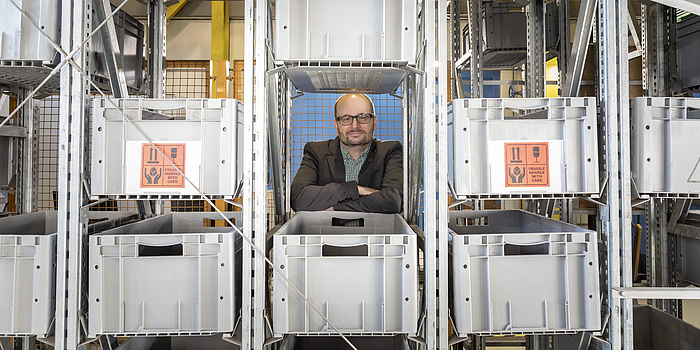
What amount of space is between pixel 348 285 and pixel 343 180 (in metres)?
1.75

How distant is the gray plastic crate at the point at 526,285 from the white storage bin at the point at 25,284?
1.83 meters

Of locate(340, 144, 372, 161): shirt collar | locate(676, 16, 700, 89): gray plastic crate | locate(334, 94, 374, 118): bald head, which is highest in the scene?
locate(676, 16, 700, 89): gray plastic crate

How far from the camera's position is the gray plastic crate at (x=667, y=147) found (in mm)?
1974

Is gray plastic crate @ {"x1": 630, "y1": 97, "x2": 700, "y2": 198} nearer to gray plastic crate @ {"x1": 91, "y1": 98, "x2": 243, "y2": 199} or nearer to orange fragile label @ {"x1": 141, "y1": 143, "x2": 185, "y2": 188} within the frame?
gray plastic crate @ {"x1": 91, "y1": 98, "x2": 243, "y2": 199}

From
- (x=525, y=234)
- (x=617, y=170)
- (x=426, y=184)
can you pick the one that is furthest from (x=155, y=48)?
(x=617, y=170)

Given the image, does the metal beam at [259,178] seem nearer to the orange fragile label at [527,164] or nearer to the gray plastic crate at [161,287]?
the gray plastic crate at [161,287]

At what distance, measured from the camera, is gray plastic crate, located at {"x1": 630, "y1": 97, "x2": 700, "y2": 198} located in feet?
6.48

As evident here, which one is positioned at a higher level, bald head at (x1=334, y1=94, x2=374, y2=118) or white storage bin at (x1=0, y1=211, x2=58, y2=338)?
bald head at (x1=334, y1=94, x2=374, y2=118)

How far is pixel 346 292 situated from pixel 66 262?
1277 millimetres

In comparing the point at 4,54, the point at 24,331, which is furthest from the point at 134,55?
the point at 24,331

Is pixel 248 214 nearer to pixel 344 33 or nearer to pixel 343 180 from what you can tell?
pixel 344 33

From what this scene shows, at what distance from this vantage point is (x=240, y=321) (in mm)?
2062

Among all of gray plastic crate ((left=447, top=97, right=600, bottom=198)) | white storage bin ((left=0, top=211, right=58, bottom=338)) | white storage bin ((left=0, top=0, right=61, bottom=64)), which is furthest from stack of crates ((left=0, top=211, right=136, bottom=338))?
gray plastic crate ((left=447, top=97, right=600, bottom=198))

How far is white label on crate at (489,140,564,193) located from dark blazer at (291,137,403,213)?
120 cm
